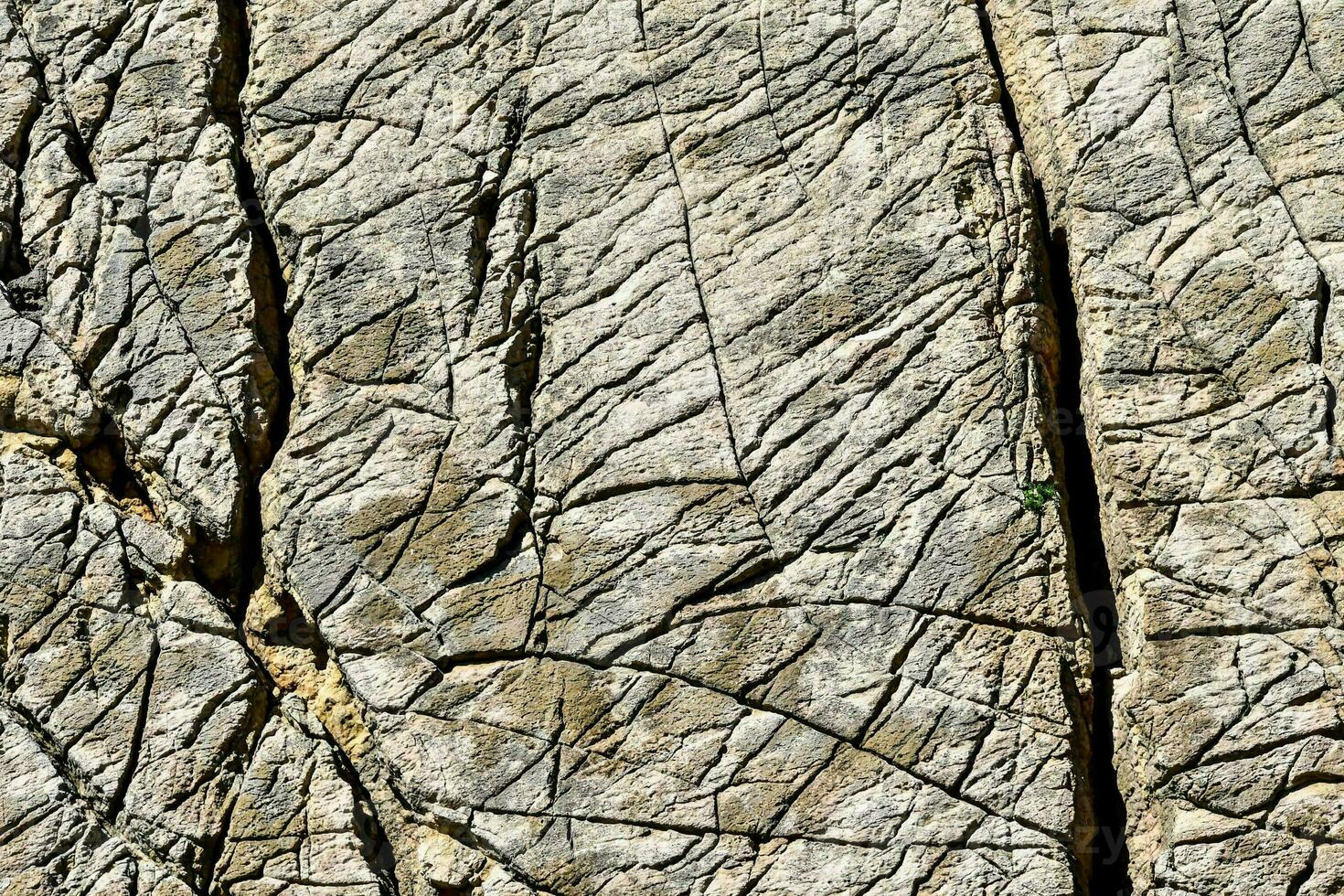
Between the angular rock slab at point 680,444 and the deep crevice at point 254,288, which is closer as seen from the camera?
the angular rock slab at point 680,444

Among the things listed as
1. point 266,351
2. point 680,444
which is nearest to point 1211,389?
point 680,444

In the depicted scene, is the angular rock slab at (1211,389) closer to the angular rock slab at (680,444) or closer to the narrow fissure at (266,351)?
the angular rock slab at (680,444)

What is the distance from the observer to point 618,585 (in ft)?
11.0

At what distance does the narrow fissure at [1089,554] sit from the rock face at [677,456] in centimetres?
3

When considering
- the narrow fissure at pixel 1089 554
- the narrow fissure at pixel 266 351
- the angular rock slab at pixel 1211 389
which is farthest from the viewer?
the narrow fissure at pixel 266 351

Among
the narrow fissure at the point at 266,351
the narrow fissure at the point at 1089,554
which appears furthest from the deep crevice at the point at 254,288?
the narrow fissure at the point at 1089,554

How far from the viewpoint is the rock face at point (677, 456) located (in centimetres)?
306

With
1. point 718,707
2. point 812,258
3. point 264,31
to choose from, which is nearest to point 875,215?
point 812,258

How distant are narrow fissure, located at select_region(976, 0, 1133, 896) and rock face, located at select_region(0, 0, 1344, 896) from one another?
0.03m

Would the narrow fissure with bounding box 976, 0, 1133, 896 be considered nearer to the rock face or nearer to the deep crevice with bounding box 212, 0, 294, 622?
the rock face

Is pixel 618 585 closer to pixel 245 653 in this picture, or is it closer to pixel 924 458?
pixel 924 458

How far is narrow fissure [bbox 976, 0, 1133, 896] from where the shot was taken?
3041 millimetres

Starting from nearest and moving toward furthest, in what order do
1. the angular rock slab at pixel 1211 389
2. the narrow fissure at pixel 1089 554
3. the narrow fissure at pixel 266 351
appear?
the angular rock slab at pixel 1211 389 → the narrow fissure at pixel 1089 554 → the narrow fissure at pixel 266 351

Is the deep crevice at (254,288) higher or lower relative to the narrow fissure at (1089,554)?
higher
